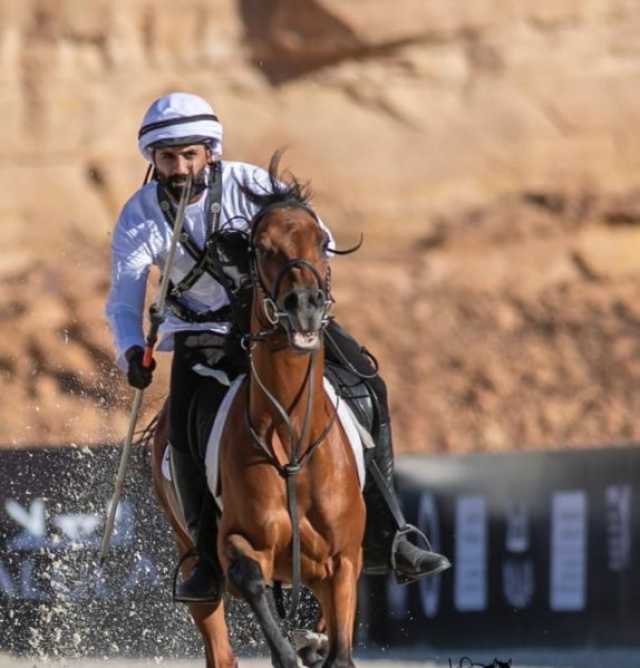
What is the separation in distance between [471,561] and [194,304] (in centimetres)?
466

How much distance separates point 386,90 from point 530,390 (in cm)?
433

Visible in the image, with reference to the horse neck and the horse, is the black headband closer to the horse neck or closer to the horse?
the horse

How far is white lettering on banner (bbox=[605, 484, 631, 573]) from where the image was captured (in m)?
11.5

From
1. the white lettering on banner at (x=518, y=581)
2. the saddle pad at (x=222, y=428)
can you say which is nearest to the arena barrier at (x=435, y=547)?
the white lettering on banner at (x=518, y=581)

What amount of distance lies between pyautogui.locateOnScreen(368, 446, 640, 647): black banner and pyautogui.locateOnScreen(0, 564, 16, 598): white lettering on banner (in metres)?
2.27

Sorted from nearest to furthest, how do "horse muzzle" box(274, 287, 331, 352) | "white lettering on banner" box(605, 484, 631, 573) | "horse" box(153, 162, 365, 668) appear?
"horse muzzle" box(274, 287, 331, 352)
"horse" box(153, 162, 365, 668)
"white lettering on banner" box(605, 484, 631, 573)

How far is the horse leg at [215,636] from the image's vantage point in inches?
310

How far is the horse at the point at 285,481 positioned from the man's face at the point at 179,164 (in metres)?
0.52

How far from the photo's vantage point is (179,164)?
7453mm

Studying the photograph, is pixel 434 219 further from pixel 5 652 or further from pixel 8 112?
pixel 5 652

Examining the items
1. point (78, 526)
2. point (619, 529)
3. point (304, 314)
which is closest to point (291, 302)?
point (304, 314)

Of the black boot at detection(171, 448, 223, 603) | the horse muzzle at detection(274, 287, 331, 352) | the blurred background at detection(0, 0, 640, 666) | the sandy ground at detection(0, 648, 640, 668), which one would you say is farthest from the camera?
the blurred background at detection(0, 0, 640, 666)

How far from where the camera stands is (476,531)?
12.1 meters

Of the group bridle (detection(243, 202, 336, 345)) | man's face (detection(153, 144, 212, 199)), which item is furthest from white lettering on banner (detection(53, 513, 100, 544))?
bridle (detection(243, 202, 336, 345))
